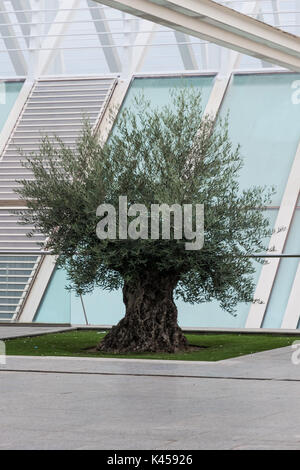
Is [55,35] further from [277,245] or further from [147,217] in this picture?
[147,217]

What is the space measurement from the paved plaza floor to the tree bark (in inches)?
47.1

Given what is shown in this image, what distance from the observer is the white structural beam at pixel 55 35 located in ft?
78.6

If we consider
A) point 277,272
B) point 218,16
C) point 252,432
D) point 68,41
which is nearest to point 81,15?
point 68,41

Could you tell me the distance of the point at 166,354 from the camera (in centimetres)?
1218

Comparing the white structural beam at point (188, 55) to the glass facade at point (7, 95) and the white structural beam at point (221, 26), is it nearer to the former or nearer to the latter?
the glass facade at point (7, 95)

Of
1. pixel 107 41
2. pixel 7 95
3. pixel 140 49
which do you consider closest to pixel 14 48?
pixel 7 95

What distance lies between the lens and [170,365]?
10828 millimetres

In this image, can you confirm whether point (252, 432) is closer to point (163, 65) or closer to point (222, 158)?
point (222, 158)

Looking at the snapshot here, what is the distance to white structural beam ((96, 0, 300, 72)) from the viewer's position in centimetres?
1199

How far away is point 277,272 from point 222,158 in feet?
15.6

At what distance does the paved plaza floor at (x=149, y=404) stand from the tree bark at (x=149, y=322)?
1198mm

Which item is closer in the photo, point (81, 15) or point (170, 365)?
point (170, 365)

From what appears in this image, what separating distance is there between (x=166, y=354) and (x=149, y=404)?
4402mm

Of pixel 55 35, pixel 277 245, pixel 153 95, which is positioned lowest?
pixel 277 245
